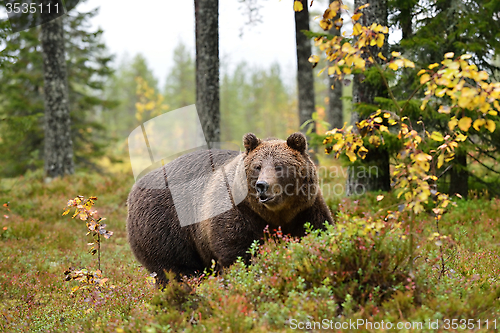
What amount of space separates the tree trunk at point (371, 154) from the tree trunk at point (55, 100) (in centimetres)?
951

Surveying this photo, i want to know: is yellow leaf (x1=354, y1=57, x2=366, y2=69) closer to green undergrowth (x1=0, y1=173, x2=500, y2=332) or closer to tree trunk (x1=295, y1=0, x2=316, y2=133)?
green undergrowth (x1=0, y1=173, x2=500, y2=332)

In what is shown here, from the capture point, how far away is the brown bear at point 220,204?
482cm

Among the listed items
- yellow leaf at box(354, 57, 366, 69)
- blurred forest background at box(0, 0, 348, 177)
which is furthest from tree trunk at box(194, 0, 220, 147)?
yellow leaf at box(354, 57, 366, 69)

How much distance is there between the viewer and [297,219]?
16.7ft

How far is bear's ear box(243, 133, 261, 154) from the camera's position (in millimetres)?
5062

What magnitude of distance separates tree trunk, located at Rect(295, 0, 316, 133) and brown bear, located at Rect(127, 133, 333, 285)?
25.5 ft

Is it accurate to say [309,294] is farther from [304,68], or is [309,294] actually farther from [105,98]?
[105,98]

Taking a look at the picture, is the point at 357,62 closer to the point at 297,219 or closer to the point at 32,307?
the point at 297,219

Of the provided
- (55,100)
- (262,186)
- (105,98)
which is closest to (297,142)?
(262,186)

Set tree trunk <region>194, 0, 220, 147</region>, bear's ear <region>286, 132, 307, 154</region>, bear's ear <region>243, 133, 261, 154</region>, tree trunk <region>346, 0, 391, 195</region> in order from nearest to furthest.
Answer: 1. bear's ear <region>286, 132, 307, 154</region>
2. bear's ear <region>243, 133, 261, 154</region>
3. tree trunk <region>346, 0, 391, 195</region>
4. tree trunk <region>194, 0, 220, 147</region>

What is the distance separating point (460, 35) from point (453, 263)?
5.45m

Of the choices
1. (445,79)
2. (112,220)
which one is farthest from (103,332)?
(112,220)

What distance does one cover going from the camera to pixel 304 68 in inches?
517

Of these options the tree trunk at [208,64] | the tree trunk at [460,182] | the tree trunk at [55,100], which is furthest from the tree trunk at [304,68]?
the tree trunk at [55,100]
